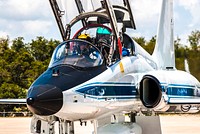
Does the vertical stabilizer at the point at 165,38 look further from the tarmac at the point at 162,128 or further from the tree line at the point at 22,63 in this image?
the tree line at the point at 22,63

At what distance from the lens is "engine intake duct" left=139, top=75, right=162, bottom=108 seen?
33.9ft

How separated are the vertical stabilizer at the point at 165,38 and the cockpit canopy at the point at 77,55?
5050 millimetres

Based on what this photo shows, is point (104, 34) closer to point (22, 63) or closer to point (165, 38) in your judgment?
point (165, 38)

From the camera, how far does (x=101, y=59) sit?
32.4 feet

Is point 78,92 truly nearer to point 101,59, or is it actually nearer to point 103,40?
point 101,59

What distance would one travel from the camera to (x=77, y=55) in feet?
31.8

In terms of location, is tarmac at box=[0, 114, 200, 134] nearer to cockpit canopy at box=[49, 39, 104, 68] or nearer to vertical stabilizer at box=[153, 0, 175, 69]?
vertical stabilizer at box=[153, 0, 175, 69]

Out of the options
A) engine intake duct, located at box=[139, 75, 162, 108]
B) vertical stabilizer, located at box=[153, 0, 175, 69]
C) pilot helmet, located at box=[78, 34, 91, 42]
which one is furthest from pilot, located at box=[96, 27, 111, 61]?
vertical stabilizer, located at box=[153, 0, 175, 69]

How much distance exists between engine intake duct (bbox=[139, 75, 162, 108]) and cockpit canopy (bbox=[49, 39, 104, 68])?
3.80 feet

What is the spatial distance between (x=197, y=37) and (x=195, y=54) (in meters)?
9.86

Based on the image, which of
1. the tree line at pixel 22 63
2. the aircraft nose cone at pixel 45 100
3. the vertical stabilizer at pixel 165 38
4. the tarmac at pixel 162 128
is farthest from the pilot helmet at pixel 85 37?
the tree line at pixel 22 63

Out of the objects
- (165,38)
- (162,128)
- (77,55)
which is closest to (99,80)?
(77,55)

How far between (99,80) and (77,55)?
65cm

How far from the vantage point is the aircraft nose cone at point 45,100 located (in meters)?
8.33
